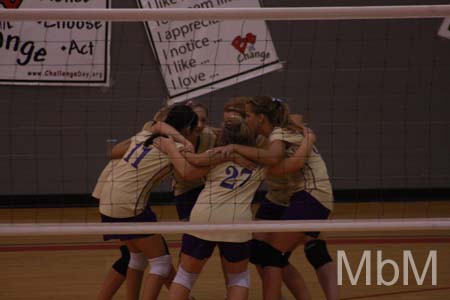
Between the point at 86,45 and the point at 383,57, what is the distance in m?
3.71

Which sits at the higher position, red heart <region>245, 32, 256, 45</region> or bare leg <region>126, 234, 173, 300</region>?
red heart <region>245, 32, 256, 45</region>

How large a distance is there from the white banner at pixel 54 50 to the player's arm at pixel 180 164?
15.9 ft

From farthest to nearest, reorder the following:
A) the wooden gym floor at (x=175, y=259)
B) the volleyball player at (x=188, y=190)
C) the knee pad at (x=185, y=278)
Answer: the wooden gym floor at (x=175, y=259)
the volleyball player at (x=188, y=190)
the knee pad at (x=185, y=278)

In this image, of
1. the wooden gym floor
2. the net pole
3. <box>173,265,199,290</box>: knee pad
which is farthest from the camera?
the wooden gym floor

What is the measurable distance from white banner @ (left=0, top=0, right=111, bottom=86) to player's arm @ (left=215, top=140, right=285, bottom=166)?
5.01 meters

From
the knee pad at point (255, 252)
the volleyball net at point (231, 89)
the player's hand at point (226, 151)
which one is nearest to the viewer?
the player's hand at point (226, 151)

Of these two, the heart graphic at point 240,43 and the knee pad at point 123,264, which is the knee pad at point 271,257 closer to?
the knee pad at point 123,264

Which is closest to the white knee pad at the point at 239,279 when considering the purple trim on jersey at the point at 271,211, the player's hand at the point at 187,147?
the purple trim on jersey at the point at 271,211

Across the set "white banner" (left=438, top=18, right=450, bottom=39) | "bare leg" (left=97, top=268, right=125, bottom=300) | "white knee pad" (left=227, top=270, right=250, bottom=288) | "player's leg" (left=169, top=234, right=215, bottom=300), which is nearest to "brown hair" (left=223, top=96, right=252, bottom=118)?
"player's leg" (left=169, top=234, right=215, bottom=300)

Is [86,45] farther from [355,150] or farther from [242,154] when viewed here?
[242,154]

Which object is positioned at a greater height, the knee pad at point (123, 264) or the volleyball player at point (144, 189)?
the volleyball player at point (144, 189)

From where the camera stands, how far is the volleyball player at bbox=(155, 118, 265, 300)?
490 centimetres

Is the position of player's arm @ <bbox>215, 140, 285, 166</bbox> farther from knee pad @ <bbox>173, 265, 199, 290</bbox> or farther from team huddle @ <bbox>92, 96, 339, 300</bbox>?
knee pad @ <bbox>173, 265, 199, 290</bbox>

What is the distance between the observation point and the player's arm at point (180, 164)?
4.88 metres
